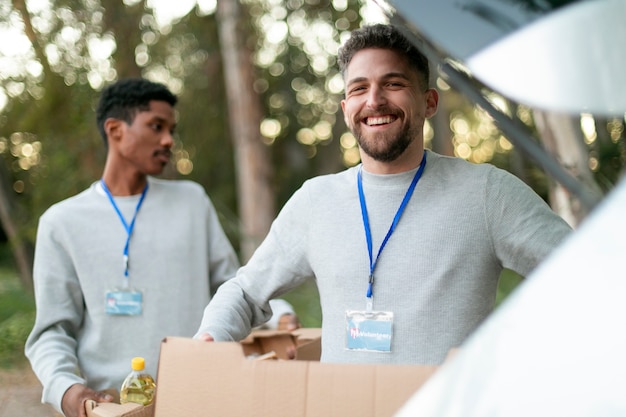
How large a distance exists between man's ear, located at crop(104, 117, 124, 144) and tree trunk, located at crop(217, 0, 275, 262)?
20.0 ft

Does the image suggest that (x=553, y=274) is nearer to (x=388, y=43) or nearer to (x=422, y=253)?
(x=422, y=253)

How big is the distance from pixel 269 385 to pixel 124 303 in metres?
1.68

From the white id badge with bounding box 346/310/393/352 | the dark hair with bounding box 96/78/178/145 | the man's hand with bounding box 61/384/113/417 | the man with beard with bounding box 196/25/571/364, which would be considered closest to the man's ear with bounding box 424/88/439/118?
the man with beard with bounding box 196/25/571/364

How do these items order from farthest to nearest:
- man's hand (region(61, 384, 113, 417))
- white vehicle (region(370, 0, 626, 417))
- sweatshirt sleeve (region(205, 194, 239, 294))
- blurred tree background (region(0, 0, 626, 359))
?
blurred tree background (region(0, 0, 626, 359))
sweatshirt sleeve (region(205, 194, 239, 294))
man's hand (region(61, 384, 113, 417))
white vehicle (region(370, 0, 626, 417))

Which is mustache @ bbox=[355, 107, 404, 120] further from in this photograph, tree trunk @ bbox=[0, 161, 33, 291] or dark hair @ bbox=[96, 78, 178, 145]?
tree trunk @ bbox=[0, 161, 33, 291]

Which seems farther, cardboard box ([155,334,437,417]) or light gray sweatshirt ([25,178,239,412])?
light gray sweatshirt ([25,178,239,412])

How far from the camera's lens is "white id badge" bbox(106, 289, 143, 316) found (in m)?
2.86

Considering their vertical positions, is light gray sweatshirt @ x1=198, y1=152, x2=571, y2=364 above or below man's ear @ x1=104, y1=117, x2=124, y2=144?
below

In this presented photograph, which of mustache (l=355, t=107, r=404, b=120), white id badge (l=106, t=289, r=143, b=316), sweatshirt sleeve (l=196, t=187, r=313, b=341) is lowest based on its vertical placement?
white id badge (l=106, t=289, r=143, b=316)

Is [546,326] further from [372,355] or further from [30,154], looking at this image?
[30,154]

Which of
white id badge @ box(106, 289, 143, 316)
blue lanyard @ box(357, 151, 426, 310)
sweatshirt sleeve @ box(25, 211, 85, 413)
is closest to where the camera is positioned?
blue lanyard @ box(357, 151, 426, 310)

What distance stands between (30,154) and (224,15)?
10.3 feet

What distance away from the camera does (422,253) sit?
186 cm

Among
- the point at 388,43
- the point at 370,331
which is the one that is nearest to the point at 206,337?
the point at 370,331
